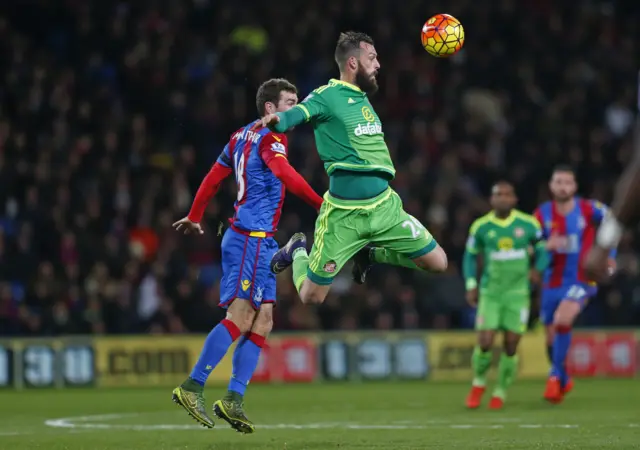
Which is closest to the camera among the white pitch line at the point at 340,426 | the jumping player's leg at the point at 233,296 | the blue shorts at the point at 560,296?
the jumping player's leg at the point at 233,296

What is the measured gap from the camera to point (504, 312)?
1356cm

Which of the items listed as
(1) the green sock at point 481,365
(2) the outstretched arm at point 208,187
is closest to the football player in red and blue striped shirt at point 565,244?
(1) the green sock at point 481,365

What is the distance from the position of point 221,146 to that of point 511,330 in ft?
29.9

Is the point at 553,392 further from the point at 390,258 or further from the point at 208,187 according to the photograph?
the point at 208,187

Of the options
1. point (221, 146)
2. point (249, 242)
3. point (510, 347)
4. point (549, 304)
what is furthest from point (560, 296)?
point (221, 146)

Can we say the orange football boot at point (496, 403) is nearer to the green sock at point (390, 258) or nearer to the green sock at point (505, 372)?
the green sock at point (505, 372)

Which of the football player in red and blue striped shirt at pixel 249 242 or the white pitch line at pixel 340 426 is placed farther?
the white pitch line at pixel 340 426

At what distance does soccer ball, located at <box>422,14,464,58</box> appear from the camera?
941 cm

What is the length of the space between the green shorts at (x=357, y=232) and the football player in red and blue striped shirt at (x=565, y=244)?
5383mm

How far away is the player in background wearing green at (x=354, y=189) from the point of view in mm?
8719

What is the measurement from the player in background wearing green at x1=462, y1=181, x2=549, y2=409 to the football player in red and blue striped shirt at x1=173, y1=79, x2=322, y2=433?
445cm

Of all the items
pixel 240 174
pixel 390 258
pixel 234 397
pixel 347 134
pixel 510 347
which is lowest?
pixel 510 347

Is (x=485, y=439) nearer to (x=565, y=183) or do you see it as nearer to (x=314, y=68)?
(x=565, y=183)

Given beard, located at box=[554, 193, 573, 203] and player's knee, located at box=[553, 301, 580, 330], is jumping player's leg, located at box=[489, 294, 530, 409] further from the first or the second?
beard, located at box=[554, 193, 573, 203]
